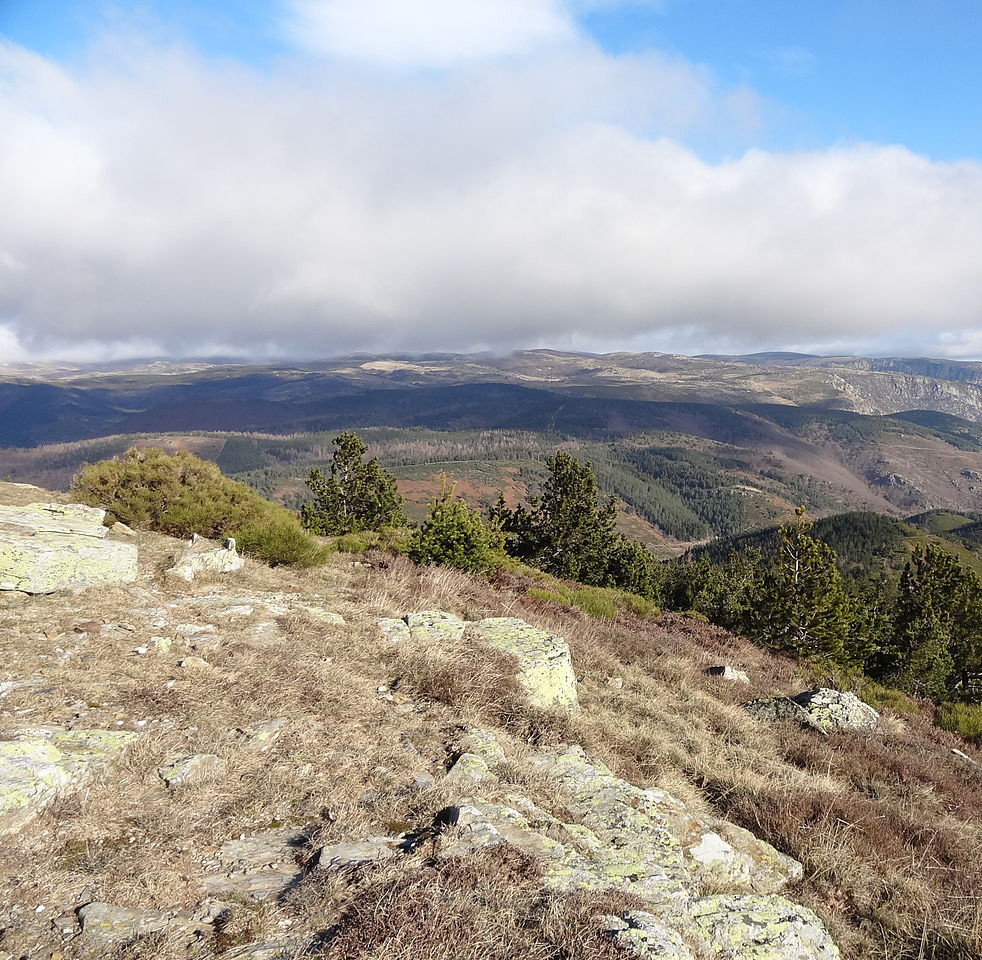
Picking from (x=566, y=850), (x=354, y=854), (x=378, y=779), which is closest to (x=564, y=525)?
(x=378, y=779)

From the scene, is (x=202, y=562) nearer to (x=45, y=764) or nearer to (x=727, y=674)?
(x=45, y=764)

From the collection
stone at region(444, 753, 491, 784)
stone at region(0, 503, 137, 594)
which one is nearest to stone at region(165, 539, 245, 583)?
stone at region(0, 503, 137, 594)

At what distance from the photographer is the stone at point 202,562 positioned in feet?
36.4

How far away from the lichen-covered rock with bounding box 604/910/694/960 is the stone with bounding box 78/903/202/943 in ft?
9.94

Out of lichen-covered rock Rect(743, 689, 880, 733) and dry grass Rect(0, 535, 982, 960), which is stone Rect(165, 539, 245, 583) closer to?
dry grass Rect(0, 535, 982, 960)

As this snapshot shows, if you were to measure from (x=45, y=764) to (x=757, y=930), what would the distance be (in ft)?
22.0

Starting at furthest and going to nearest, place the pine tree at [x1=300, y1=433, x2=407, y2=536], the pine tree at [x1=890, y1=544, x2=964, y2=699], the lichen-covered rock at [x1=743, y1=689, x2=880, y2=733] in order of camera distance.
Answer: the pine tree at [x1=300, y1=433, x2=407, y2=536] → the pine tree at [x1=890, y1=544, x2=964, y2=699] → the lichen-covered rock at [x1=743, y1=689, x2=880, y2=733]

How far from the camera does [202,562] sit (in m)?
11.9

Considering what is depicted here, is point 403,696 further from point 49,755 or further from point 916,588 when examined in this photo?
point 916,588

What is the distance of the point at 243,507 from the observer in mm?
18406

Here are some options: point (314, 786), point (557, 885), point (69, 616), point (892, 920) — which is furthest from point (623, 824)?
point (69, 616)

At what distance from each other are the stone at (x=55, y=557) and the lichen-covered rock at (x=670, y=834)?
28.2 ft

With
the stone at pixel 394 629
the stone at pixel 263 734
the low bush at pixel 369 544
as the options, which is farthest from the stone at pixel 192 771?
the low bush at pixel 369 544

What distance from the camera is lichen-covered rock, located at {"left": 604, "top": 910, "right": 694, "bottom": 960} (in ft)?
12.4
